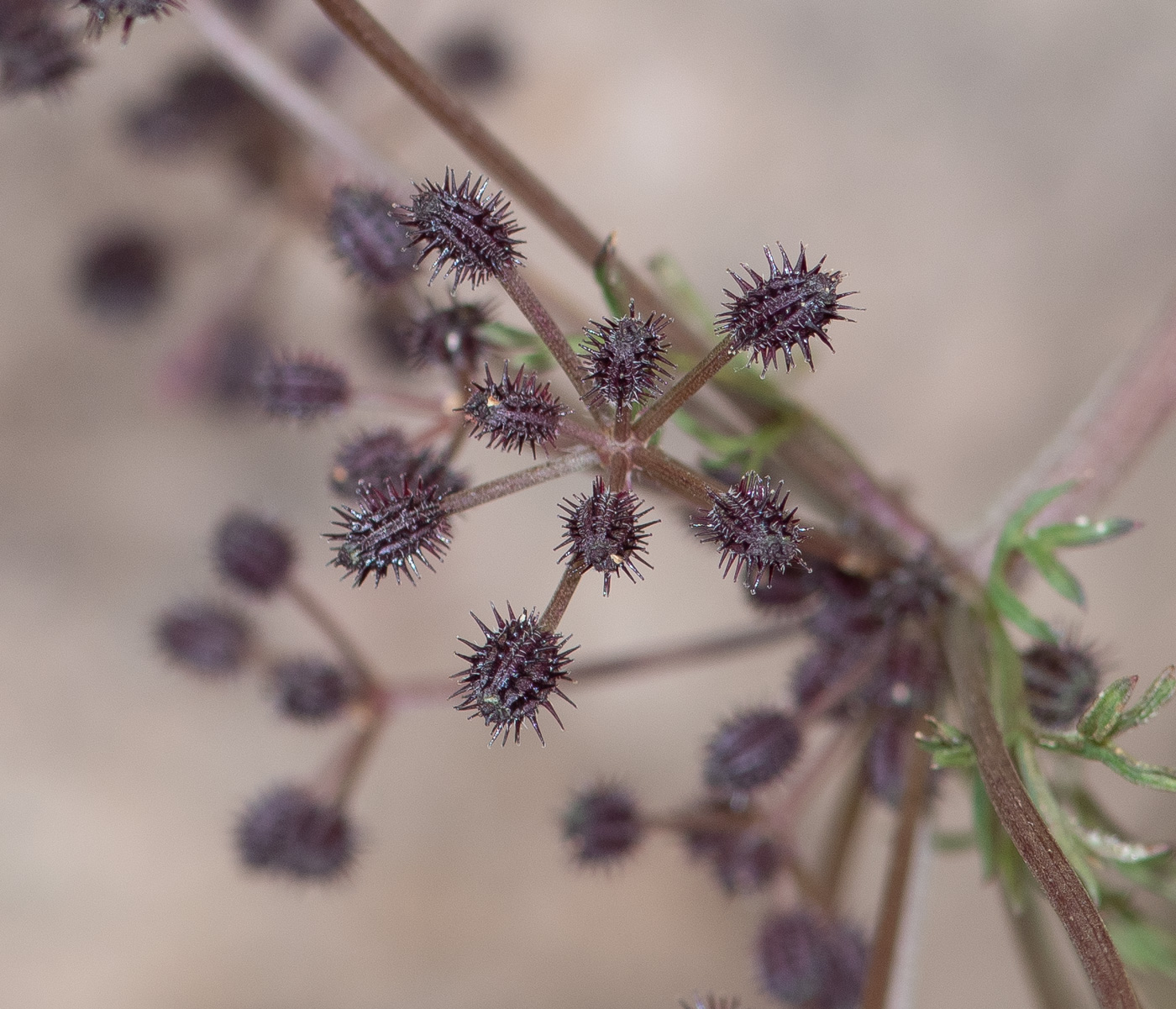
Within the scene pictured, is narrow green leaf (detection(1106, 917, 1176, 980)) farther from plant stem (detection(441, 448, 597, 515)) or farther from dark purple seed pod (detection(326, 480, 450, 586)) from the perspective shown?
dark purple seed pod (detection(326, 480, 450, 586))

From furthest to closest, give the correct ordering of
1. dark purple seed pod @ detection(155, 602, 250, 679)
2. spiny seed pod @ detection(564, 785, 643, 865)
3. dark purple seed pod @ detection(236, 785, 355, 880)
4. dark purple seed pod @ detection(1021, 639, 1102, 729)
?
dark purple seed pod @ detection(155, 602, 250, 679) < dark purple seed pod @ detection(236, 785, 355, 880) < spiny seed pod @ detection(564, 785, 643, 865) < dark purple seed pod @ detection(1021, 639, 1102, 729)

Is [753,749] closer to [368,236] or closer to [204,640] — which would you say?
[368,236]

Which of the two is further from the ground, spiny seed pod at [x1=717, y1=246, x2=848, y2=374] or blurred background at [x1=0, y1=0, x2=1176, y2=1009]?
blurred background at [x1=0, y1=0, x2=1176, y2=1009]

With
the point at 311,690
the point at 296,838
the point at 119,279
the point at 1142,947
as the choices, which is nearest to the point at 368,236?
the point at 311,690

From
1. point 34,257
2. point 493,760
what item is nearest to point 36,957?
point 493,760

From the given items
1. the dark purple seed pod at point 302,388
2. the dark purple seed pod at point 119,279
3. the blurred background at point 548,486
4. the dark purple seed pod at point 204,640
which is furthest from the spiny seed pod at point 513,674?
the dark purple seed pod at point 119,279

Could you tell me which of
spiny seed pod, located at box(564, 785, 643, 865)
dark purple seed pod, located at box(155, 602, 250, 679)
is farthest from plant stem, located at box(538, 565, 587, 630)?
dark purple seed pod, located at box(155, 602, 250, 679)
